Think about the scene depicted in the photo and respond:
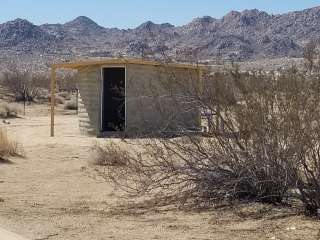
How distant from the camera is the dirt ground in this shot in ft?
27.1

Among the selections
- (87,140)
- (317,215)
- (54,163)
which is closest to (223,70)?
(317,215)

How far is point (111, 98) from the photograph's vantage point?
978 inches

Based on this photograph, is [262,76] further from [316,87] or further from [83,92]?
[83,92]

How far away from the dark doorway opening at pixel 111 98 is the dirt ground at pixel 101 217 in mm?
10050

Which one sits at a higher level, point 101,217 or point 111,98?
point 111,98

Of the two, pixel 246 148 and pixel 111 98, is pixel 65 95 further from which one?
pixel 246 148

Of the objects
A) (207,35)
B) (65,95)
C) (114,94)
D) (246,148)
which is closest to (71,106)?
(65,95)

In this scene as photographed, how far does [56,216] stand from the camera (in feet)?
32.3

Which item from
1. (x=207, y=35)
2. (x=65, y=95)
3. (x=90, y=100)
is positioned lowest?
(x=65, y=95)

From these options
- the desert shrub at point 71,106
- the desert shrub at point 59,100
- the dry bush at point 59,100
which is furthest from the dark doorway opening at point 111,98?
the desert shrub at point 59,100

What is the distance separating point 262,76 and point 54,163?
8.81 metres

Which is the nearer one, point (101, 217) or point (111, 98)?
point (101, 217)

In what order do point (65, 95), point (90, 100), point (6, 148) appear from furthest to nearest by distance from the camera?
point (65, 95), point (90, 100), point (6, 148)

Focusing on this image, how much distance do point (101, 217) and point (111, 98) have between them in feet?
50.5
